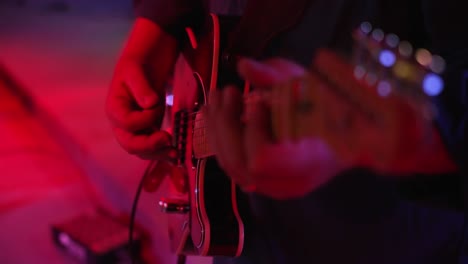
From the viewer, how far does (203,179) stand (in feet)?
2.58

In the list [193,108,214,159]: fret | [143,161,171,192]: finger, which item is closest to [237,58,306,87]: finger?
[193,108,214,159]: fret

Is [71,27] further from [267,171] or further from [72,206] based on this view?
[267,171]

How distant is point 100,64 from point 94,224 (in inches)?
62.8

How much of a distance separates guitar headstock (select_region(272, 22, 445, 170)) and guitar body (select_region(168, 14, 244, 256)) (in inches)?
13.6

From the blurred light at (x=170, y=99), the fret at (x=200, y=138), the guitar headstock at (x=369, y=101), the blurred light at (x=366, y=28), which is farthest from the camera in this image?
the blurred light at (x=170, y=99)

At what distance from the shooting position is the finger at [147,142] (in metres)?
0.89

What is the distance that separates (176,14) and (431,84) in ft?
2.52

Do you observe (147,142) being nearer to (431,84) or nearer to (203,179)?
(203,179)

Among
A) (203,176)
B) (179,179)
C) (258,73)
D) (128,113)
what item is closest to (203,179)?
(203,176)

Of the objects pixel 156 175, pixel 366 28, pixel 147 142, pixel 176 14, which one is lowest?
pixel 156 175

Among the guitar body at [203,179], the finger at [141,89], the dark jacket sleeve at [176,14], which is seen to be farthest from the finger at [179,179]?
the dark jacket sleeve at [176,14]

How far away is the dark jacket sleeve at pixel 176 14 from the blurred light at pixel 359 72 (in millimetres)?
704

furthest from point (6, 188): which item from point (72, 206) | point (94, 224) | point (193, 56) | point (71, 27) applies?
point (71, 27)

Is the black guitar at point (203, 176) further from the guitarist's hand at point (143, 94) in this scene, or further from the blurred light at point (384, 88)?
the blurred light at point (384, 88)
